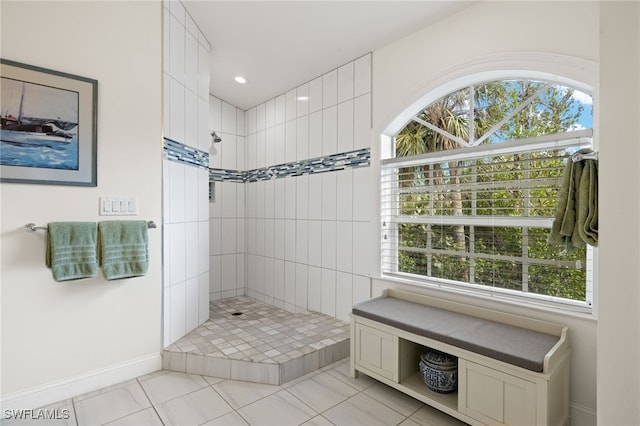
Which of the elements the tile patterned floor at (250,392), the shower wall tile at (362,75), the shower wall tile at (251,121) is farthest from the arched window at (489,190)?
the shower wall tile at (251,121)

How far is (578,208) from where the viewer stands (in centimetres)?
154

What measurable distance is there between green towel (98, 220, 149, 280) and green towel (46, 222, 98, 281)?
0.19 feet

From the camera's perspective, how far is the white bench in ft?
4.93

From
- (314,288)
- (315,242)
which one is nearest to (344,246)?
(315,242)

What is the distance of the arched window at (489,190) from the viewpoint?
6.22ft

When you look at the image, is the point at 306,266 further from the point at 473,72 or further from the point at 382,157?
the point at 473,72

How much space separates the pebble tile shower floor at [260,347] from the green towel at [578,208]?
1.68 metres

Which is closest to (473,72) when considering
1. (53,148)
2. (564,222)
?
(564,222)

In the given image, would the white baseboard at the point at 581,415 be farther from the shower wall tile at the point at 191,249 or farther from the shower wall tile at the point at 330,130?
the shower wall tile at the point at 191,249

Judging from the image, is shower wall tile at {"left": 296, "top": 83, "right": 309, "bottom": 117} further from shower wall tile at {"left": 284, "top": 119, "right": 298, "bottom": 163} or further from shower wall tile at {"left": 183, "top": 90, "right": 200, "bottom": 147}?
shower wall tile at {"left": 183, "top": 90, "right": 200, "bottom": 147}

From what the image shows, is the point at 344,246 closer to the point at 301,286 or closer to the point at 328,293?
the point at 328,293

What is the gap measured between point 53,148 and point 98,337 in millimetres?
1193

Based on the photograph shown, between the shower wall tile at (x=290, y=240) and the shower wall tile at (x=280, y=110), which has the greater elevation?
the shower wall tile at (x=280, y=110)

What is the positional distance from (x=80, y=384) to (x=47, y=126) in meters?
1.57
